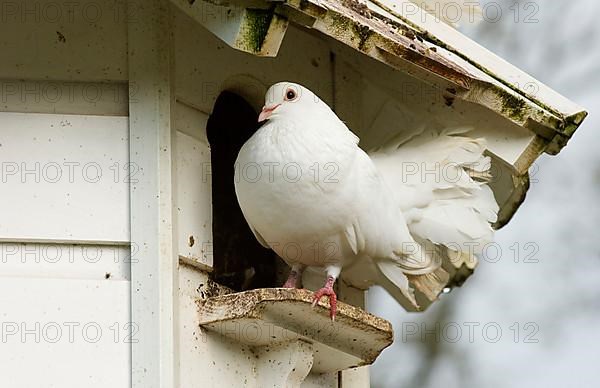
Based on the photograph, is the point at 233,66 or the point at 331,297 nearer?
the point at 331,297

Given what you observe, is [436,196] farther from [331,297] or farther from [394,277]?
[331,297]

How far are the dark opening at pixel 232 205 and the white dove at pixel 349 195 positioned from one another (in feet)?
1.17

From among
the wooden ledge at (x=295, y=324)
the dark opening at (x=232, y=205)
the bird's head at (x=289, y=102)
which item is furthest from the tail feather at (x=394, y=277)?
the bird's head at (x=289, y=102)

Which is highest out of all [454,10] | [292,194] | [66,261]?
[454,10]

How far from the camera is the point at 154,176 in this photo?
5586 millimetres

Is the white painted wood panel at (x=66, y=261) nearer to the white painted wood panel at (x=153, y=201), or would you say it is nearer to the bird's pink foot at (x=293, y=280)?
the white painted wood panel at (x=153, y=201)

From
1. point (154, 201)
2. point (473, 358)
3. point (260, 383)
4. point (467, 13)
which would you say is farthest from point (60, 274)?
point (473, 358)

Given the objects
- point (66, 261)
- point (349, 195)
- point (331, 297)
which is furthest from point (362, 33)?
point (66, 261)

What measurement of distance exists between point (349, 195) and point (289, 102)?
1.21 ft

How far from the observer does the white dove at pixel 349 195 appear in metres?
5.61

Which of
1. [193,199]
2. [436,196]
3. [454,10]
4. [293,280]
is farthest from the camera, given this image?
[454,10]

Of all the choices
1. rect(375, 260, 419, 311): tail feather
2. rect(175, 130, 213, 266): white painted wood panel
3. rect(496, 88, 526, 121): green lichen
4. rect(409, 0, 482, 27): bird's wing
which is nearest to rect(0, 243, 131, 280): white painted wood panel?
rect(175, 130, 213, 266): white painted wood panel

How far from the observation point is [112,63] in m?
5.68

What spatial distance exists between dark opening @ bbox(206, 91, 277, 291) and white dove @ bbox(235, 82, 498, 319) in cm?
36
